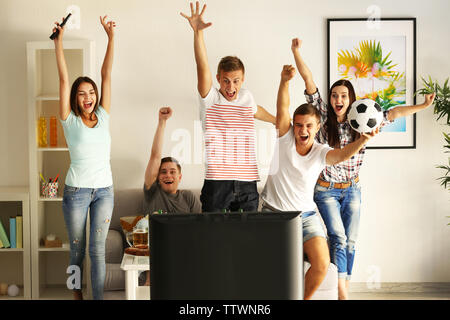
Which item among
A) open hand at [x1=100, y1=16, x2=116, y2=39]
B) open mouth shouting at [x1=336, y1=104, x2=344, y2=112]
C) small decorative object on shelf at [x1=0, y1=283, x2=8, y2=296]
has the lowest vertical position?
small decorative object on shelf at [x1=0, y1=283, x2=8, y2=296]

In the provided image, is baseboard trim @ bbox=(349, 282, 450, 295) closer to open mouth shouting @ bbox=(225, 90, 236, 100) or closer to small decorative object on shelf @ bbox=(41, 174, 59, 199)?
open mouth shouting @ bbox=(225, 90, 236, 100)

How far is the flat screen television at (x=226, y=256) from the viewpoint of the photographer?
815mm

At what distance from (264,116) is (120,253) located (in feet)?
3.51

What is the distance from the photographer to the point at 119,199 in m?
3.26

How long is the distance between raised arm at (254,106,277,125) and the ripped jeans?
0.89 meters

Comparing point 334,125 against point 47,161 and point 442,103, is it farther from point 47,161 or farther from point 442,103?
point 47,161

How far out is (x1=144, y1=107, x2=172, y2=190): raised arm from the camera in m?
3.32

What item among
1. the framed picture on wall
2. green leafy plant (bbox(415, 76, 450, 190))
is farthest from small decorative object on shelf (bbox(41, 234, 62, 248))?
green leafy plant (bbox(415, 76, 450, 190))

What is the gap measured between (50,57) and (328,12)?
1.63 m

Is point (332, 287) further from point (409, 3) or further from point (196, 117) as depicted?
point (409, 3)

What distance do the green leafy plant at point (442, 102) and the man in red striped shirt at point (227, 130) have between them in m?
1.00

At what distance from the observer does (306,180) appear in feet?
8.80

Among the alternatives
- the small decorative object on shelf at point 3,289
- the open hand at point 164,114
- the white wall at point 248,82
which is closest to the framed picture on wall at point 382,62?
the white wall at point 248,82
